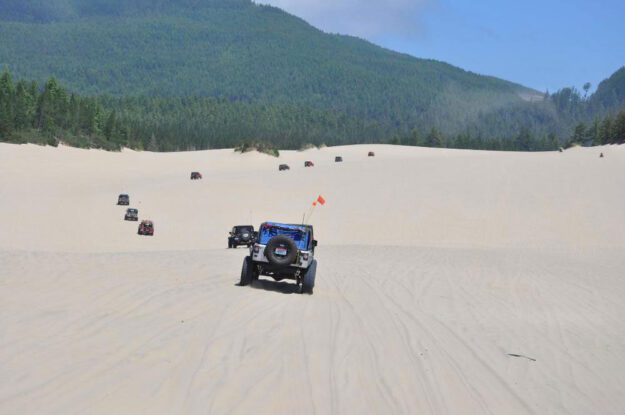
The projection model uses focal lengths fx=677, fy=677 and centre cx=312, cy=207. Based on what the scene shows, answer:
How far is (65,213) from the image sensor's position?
44062mm

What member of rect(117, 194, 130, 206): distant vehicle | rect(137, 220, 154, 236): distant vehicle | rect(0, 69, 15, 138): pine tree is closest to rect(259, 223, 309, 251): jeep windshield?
rect(137, 220, 154, 236): distant vehicle

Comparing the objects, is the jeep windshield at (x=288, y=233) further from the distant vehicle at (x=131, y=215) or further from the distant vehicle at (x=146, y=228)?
the distant vehicle at (x=131, y=215)

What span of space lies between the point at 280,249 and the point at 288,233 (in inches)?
36.9

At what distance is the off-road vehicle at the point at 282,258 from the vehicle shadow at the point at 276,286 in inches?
11.0

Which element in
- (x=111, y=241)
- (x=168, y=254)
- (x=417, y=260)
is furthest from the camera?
(x=111, y=241)

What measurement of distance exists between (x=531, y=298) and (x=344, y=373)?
1049cm

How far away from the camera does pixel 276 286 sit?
1708cm

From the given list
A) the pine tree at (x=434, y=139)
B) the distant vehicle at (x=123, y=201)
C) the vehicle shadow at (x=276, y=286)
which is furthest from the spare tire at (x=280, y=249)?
the pine tree at (x=434, y=139)

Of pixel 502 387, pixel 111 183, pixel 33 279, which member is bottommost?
pixel 502 387

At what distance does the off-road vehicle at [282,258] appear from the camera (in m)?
15.7

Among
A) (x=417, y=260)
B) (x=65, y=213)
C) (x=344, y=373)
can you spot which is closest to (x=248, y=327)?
(x=344, y=373)

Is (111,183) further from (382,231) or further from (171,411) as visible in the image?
(171,411)

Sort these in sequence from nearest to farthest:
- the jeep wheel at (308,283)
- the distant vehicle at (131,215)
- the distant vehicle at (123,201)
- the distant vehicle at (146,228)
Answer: the jeep wheel at (308,283) → the distant vehicle at (146,228) → the distant vehicle at (131,215) → the distant vehicle at (123,201)

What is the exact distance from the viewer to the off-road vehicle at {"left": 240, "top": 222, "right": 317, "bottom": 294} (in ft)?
51.4
